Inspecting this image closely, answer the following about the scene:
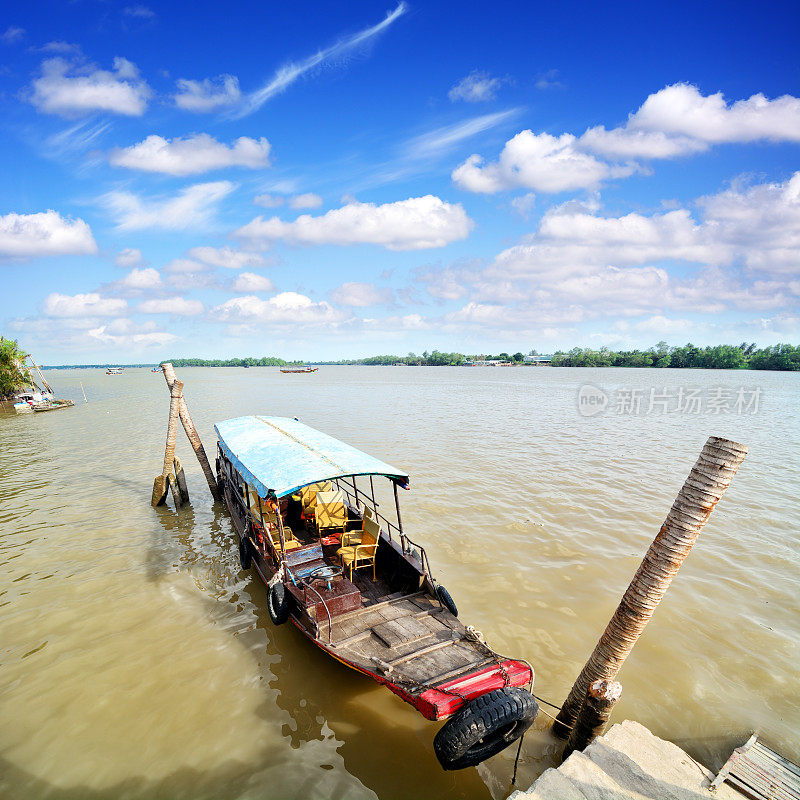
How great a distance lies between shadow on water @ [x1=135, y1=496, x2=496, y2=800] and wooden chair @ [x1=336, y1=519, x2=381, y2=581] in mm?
1501

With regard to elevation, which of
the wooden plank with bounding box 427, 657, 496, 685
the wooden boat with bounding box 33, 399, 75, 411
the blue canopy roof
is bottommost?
the wooden plank with bounding box 427, 657, 496, 685

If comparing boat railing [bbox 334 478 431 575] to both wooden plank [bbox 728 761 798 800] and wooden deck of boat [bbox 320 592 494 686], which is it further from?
wooden plank [bbox 728 761 798 800]

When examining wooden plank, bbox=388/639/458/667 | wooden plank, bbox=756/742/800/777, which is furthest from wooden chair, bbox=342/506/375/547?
wooden plank, bbox=756/742/800/777

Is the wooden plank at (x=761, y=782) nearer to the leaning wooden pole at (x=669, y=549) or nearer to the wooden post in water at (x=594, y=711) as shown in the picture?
the wooden post in water at (x=594, y=711)

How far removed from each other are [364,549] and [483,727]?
384 centimetres

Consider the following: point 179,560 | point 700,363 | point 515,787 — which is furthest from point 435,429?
point 700,363

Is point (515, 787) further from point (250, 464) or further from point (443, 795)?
point (250, 464)

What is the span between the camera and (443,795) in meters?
4.81

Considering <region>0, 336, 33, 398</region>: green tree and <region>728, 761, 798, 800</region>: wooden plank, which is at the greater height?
<region>0, 336, 33, 398</region>: green tree

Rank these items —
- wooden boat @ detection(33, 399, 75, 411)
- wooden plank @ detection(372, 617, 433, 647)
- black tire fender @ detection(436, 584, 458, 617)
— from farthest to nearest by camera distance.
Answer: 1. wooden boat @ detection(33, 399, 75, 411)
2. black tire fender @ detection(436, 584, 458, 617)
3. wooden plank @ detection(372, 617, 433, 647)

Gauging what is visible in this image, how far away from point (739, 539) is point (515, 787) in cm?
1012

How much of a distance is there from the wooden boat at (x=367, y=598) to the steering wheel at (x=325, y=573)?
0.06 ft

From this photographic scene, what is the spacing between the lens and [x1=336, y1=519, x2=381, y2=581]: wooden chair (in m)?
7.58

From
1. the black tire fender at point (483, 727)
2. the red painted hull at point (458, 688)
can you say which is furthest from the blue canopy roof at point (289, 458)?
the black tire fender at point (483, 727)
